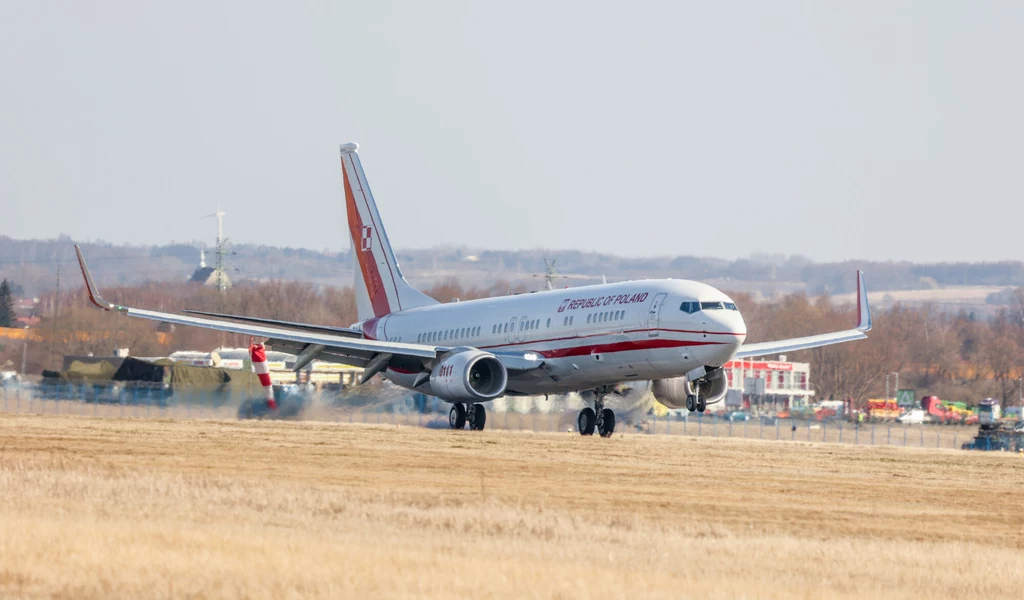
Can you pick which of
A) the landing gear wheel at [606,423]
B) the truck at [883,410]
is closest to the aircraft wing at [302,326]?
the landing gear wheel at [606,423]

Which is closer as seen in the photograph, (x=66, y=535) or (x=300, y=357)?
(x=66, y=535)

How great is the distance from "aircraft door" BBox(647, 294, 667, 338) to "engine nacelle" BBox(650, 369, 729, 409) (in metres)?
1.48

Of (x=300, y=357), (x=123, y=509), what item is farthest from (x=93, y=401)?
(x=123, y=509)

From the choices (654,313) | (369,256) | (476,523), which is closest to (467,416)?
(654,313)

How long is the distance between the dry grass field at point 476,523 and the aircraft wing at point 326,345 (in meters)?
6.50

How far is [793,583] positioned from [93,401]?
43.4m

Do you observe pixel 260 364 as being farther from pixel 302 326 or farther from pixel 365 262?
pixel 302 326

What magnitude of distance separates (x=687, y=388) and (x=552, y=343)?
3963mm

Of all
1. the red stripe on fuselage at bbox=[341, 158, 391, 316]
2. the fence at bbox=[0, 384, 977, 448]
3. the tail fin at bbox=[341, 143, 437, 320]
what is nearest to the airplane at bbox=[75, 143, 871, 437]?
the tail fin at bbox=[341, 143, 437, 320]

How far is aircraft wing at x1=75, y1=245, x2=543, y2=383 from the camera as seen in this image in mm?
38250

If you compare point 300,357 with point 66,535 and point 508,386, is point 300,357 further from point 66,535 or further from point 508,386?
point 66,535

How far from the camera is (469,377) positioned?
38.9 m

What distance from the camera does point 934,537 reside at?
18.8 meters

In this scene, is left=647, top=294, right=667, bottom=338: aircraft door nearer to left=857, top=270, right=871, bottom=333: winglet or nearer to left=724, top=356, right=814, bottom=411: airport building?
left=857, top=270, right=871, bottom=333: winglet
